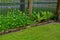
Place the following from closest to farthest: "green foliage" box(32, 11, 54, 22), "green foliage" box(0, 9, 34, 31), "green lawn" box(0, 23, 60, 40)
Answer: "green lawn" box(0, 23, 60, 40), "green foliage" box(0, 9, 34, 31), "green foliage" box(32, 11, 54, 22)

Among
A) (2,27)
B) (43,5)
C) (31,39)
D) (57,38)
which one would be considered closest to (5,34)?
(2,27)

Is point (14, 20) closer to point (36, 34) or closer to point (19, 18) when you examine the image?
point (19, 18)

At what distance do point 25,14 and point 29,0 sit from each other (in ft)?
2.83

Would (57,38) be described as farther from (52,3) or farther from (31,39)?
(52,3)

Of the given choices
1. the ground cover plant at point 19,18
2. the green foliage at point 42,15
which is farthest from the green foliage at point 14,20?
the green foliage at point 42,15

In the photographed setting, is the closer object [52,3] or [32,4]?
[32,4]

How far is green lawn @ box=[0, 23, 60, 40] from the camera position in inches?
356

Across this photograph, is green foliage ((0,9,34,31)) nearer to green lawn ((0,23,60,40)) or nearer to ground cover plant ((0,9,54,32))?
ground cover plant ((0,9,54,32))

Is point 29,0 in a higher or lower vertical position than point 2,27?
higher

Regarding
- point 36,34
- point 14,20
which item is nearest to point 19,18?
point 14,20

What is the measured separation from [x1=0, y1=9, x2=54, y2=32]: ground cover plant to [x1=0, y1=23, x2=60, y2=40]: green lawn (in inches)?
23.1

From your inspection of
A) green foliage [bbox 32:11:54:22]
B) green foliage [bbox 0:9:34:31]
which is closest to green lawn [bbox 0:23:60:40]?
green foliage [bbox 0:9:34:31]

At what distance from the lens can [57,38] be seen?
916 cm

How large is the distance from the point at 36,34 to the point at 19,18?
1609 millimetres
